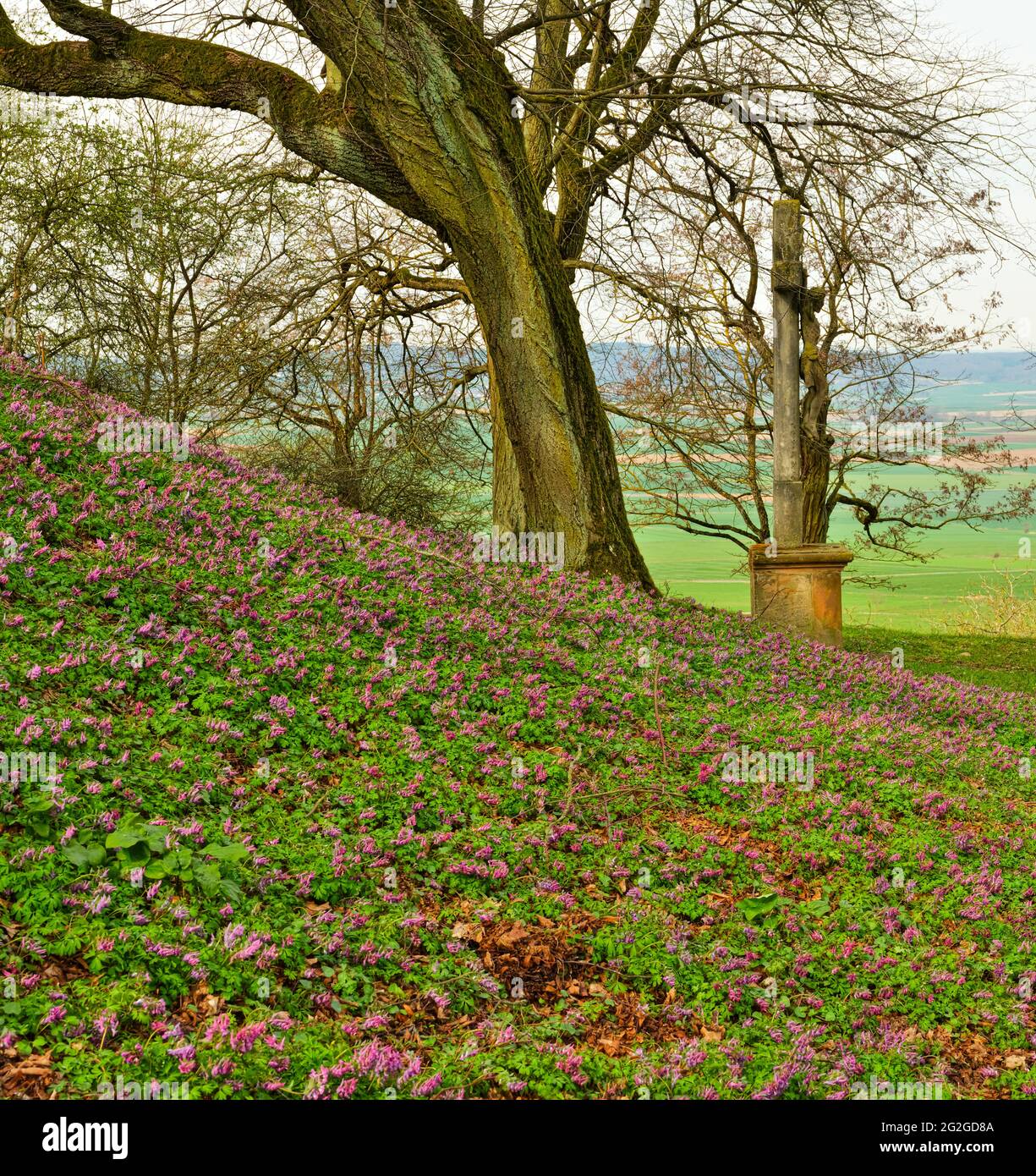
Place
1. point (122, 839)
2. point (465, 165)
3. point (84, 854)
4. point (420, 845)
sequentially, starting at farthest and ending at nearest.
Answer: point (465, 165) → point (420, 845) → point (122, 839) → point (84, 854)

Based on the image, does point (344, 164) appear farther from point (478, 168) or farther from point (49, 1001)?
point (49, 1001)

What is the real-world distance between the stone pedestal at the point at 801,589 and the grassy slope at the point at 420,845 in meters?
3.21

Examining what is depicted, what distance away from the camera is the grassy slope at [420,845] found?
12.7 ft

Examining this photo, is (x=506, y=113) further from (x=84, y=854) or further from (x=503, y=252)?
(x=84, y=854)

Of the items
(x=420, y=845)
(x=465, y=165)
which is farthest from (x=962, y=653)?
(x=420, y=845)

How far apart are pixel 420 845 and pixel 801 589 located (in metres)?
7.89

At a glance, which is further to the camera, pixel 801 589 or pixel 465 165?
pixel 801 589

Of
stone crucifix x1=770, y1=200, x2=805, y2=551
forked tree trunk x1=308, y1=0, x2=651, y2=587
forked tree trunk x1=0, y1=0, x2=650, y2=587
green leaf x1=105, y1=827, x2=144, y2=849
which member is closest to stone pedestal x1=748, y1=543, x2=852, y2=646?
stone crucifix x1=770, y1=200, x2=805, y2=551

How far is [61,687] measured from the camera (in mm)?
5508

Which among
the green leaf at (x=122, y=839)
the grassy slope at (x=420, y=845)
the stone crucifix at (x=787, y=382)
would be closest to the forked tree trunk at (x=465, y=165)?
the grassy slope at (x=420, y=845)

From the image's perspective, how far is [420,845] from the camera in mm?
5164

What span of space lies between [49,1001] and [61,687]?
7.54 ft

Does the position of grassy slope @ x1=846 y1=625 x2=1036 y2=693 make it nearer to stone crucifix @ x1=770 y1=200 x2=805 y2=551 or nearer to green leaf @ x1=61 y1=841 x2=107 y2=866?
stone crucifix @ x1=770 y1=200 x2=805 y2=551
